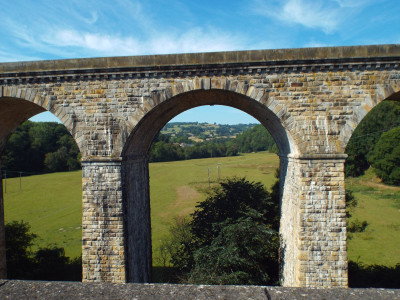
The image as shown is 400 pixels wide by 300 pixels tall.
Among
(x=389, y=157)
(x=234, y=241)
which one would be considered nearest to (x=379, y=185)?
(x=389, y=157)

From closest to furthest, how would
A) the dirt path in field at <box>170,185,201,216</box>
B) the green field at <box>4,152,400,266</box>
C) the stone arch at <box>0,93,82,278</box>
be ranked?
1. the stone arch at <box>0,93,82,278</box>
2. the green field at <box>4,152,400,266</box>
3. the dirt path in field at <box>170,185,201,216</box>

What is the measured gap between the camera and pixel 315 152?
7.79 m

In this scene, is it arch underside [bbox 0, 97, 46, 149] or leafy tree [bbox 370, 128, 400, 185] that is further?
leafy tree [bbox 370, 128, 400, 185]

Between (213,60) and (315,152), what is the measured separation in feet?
13.2

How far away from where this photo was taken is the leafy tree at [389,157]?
3341 centimetres

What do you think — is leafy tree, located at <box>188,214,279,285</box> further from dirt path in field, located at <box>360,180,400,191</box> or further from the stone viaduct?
dirt path in field, located at <box>360,180,400,191</box>

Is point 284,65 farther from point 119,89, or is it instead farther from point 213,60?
point 119,89

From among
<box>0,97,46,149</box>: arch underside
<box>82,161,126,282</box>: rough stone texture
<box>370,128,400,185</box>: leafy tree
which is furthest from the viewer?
<box>370,128,400,185</box>: leafy tree

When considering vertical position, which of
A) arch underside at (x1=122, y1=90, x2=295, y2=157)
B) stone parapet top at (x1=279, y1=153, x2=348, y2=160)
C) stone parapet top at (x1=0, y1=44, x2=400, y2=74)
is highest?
stone parapet top at (x1=0, y1=44, x2=400, y2=74)

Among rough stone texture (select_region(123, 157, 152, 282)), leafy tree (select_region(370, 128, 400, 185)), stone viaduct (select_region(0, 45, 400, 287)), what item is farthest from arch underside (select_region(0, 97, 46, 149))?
leafy tree (select_region(370, 128, 400, 185))

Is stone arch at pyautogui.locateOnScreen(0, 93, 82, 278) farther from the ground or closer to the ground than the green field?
farther from the ground

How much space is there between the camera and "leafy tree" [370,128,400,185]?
33.4 metres

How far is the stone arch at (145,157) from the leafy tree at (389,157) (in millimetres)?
31088

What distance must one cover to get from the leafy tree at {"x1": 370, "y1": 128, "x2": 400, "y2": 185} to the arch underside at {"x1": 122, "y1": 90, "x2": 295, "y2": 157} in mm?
31270
